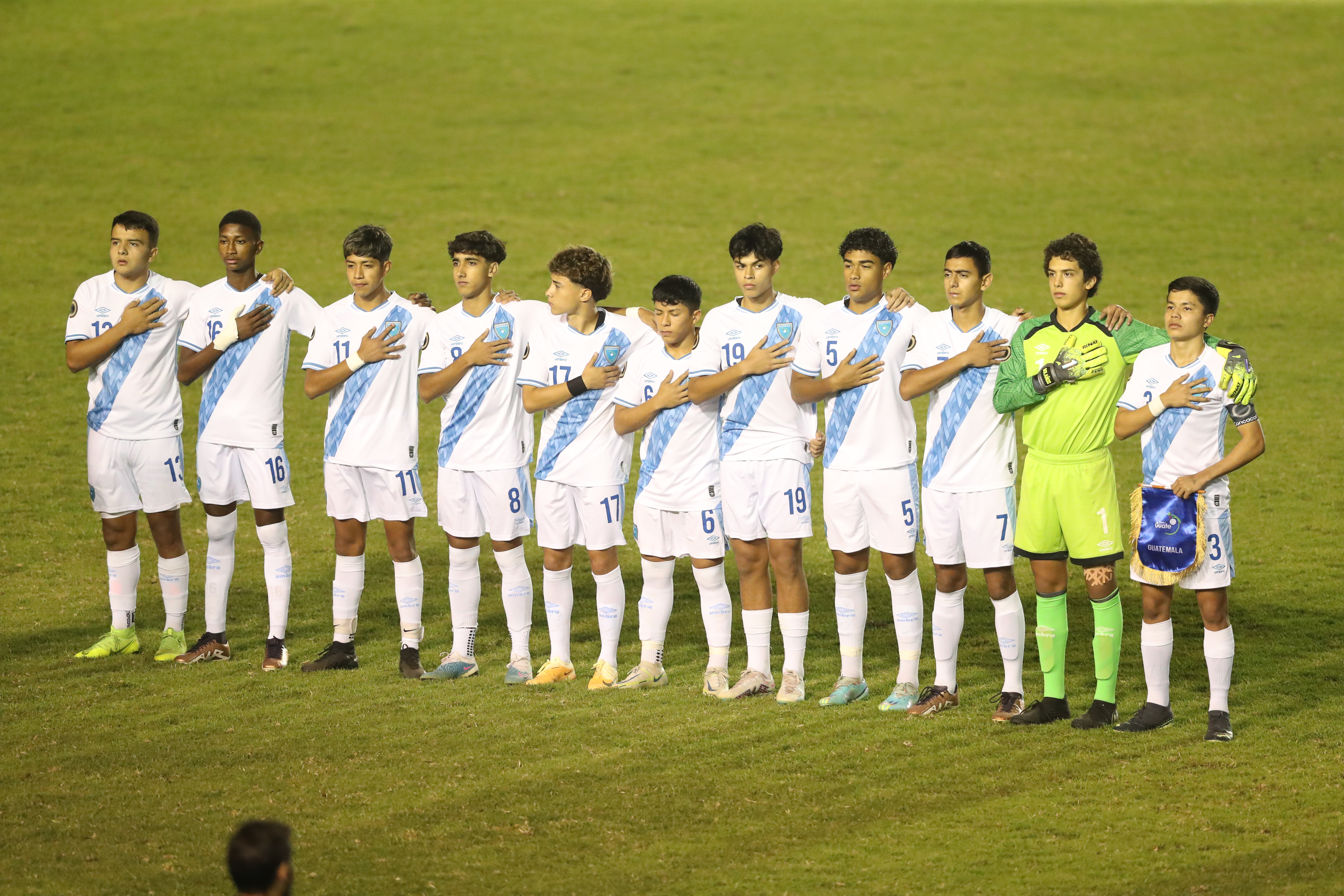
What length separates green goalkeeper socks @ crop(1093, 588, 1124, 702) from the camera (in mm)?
7617

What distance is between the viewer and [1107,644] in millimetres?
7676

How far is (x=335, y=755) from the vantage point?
24.2ft

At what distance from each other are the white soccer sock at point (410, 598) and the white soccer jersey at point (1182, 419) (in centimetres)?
435

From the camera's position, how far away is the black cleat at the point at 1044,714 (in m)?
7.78

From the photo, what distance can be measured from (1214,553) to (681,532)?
2915mm

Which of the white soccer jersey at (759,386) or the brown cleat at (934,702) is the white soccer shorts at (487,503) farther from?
the brown cleat at (934,702)

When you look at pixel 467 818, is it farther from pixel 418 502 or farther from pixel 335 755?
pixel 418 502

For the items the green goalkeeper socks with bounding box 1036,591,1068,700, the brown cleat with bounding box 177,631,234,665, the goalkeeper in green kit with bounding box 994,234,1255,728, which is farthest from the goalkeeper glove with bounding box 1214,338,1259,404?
the brown cleat with bounding box 177,631,234,665

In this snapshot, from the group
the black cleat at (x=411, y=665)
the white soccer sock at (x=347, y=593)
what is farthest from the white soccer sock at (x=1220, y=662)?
the white soccer sock at (x=347, y=593)

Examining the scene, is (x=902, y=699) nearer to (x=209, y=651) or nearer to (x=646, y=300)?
(x=209, y=651)

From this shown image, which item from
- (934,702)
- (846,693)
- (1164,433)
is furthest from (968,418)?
(846,693)

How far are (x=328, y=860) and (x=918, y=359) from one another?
159 inches

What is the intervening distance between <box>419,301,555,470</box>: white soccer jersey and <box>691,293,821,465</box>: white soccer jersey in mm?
1116

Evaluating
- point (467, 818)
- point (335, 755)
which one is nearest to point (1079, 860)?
point (467, 818)
